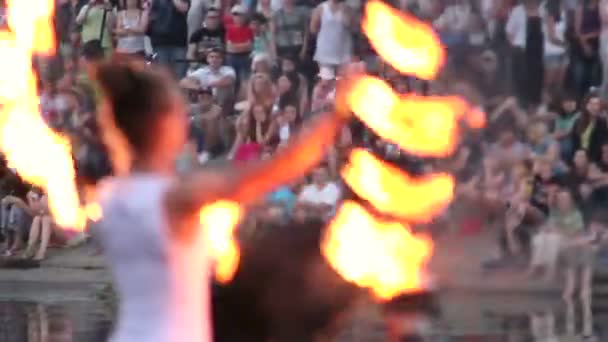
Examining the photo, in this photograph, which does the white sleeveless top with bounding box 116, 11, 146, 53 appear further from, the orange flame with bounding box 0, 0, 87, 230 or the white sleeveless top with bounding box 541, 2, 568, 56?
the orange flame with bounding box 0, 0, 87, 230

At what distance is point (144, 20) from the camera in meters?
11.8

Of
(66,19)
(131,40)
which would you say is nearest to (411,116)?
(131,40)

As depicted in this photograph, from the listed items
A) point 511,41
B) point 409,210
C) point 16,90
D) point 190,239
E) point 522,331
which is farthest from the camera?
point 511,41

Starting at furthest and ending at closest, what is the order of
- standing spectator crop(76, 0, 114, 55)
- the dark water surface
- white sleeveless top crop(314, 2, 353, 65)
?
standing spectator crop(76, 0, 114, 55) → white sleeveless top crop(314, 2, 353, 65) → the dark water surface

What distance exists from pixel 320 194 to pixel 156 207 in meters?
6.03

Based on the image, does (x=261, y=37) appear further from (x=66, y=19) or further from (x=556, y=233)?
(x=556, y=233)

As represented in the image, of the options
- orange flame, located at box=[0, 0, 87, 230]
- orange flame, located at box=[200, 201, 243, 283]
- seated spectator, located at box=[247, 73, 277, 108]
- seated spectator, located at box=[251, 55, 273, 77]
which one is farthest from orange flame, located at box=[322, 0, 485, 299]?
seated spectator, located at box=[251, 55, 273, 77]

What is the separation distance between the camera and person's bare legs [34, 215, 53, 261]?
10871 millimetres

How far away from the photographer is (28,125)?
665cm

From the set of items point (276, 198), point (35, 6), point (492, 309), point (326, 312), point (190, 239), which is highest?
point (190, 239)

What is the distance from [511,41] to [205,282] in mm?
7541

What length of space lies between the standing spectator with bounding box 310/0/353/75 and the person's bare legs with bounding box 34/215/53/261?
237 centimetres

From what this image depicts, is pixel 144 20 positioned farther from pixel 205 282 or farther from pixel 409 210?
pixel 205 282

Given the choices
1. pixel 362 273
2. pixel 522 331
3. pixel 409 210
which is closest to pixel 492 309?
pixel 522 331
